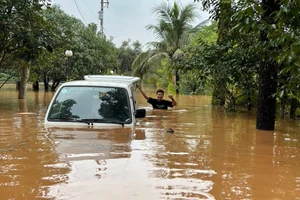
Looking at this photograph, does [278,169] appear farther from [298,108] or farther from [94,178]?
[298,108]

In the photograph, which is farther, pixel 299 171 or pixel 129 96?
pixel 129 96

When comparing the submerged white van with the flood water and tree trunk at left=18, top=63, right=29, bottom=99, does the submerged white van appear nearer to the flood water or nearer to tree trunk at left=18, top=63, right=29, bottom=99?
the flood water

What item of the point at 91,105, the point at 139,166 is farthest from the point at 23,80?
the point at 139,166

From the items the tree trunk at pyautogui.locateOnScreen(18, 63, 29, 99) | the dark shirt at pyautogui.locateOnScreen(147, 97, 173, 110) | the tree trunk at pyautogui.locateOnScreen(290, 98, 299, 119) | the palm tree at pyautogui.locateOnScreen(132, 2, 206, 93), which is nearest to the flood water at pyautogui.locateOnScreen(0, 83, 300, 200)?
the dark shirt at pyautogui.locateOnScreen(147, 97, 173, 110)

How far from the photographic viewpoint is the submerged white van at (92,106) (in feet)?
19.9

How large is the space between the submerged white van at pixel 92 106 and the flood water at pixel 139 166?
0.21 meters

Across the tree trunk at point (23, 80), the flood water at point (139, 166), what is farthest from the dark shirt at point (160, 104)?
the tree trunk at point (23, 80)

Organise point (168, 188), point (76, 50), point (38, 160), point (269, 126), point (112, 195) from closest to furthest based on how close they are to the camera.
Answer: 1. point (112, 195)
2. point (168, 188)
3. point (38, 160)
4. point (269, 126)
5. point (76, 50)

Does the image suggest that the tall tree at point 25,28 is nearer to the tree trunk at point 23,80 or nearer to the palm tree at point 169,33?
the tree trunk at point 23,80

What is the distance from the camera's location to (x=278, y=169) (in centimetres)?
462

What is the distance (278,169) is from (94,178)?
240cm

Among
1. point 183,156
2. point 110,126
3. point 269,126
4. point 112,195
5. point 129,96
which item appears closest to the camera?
point 112,195

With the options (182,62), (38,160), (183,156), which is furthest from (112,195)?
(182,62)

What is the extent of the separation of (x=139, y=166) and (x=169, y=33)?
984 inches
